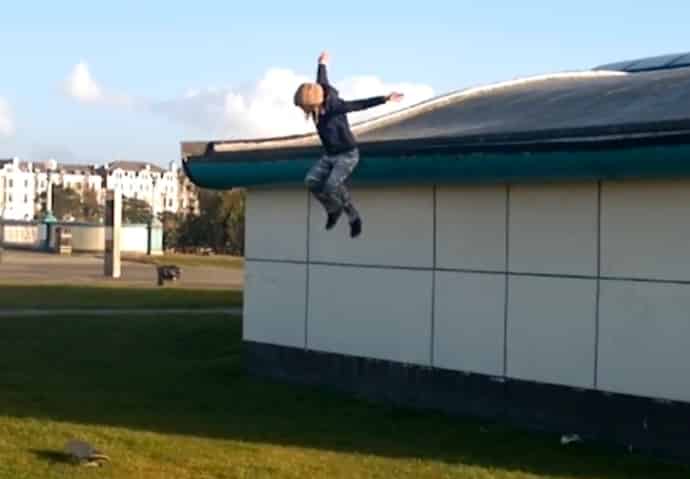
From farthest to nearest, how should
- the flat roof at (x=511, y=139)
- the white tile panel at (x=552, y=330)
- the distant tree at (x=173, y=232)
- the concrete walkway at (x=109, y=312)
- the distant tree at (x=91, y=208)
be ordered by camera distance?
the distant tree at (x=91, y=208)
the distant tree at (x=173, y=232)
the concrete walkway at (x=109, y=312)
the white tile panel at (x=552, y=330)
the flat roof at (x=511, y=139)

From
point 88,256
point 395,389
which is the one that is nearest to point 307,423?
point 395,389

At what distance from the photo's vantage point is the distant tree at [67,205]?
148250 mm

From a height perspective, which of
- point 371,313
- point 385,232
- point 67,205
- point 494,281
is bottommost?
point 371,313

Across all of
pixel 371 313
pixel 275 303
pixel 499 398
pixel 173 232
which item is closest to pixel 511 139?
pixel 499 398

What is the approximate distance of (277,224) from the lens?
67.5ft

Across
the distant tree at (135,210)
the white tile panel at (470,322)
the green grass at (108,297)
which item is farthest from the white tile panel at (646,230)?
the distant tree at (135,210)

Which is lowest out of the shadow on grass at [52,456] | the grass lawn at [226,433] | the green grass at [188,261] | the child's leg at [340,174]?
the grass lawn at [226,433]

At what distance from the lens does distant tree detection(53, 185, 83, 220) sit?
148 meters

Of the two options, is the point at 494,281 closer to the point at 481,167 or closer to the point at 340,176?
the point at 481,167

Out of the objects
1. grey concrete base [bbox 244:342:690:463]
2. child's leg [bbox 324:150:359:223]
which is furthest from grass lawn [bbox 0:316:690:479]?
child's leg [bbox 324:150:359:223]

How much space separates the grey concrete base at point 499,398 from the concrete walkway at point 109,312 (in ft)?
38.2

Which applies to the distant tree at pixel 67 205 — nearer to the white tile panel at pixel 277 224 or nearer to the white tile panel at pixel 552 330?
the white tile panel at pixel 277 224

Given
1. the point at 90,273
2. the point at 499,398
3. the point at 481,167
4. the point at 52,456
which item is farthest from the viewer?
the point at 90,273

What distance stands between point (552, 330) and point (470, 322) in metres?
1.45
